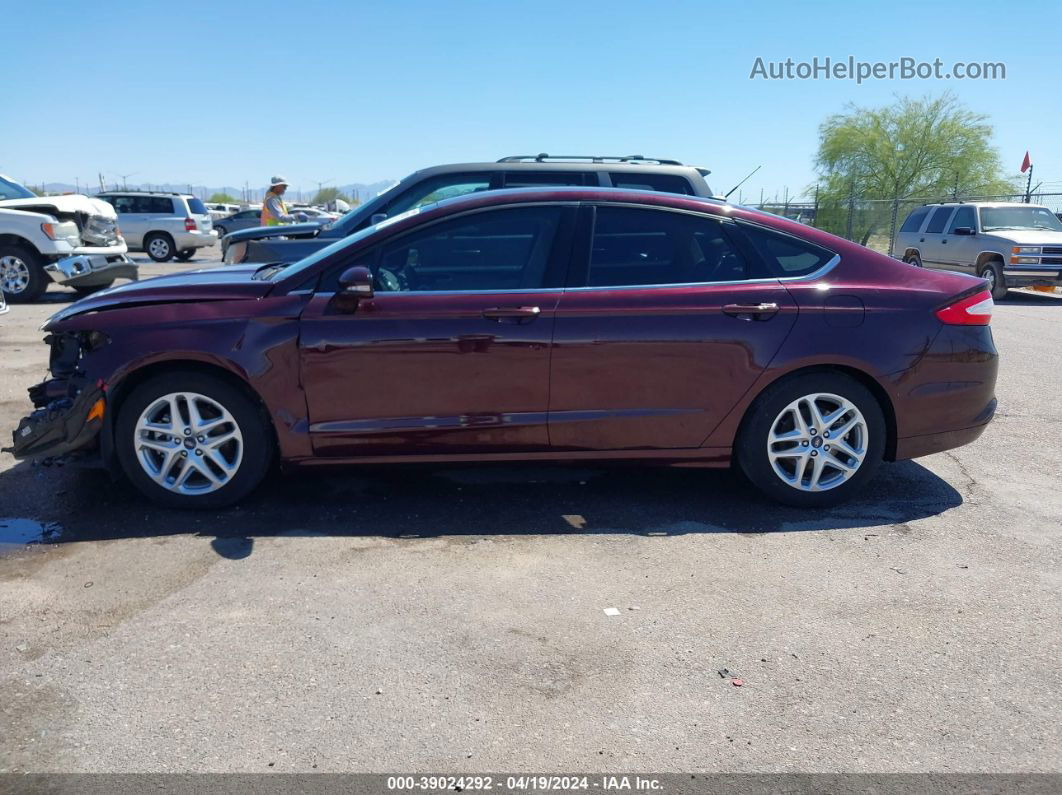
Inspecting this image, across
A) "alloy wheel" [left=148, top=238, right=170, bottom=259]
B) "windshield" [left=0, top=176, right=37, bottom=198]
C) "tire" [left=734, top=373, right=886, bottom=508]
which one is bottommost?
"tire" [left=734, top=373, right=886, bottom=508]

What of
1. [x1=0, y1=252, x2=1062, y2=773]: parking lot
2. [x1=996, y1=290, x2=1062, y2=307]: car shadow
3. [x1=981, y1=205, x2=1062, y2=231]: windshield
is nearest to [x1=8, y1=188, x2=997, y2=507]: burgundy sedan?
[x1=0, y1=252, x2=1062, y2=773]: parking lot

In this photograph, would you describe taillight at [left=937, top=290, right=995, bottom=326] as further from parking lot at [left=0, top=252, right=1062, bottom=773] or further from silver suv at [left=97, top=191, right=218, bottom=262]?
silver suv at [left=97, top=191, right=218, bottom=262]

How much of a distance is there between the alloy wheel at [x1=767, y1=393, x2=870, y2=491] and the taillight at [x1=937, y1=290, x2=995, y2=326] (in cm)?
70

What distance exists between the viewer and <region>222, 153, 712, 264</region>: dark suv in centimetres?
795

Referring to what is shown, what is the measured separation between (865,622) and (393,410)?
7.94ft

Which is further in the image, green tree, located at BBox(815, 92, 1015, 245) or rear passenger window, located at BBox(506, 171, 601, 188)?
green tree, located at BBox(815, 92, 1015, 245)

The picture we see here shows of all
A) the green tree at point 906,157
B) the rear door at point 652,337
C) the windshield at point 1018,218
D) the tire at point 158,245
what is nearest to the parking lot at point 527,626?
the rear door at point 652,337

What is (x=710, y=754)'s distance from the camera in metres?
2.77

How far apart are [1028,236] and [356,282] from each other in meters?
16.3

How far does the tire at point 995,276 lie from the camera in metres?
16.9

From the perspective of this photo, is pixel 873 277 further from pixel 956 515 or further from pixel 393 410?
pixel 393 410

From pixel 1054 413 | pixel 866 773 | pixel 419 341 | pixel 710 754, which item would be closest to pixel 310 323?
pixel 419 341

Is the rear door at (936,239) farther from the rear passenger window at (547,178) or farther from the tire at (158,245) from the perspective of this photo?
the tire at (158,245)

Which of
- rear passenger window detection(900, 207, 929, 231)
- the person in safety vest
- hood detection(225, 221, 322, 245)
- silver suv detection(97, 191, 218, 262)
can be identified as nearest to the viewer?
hood detection(225, 221, 322, 245)
